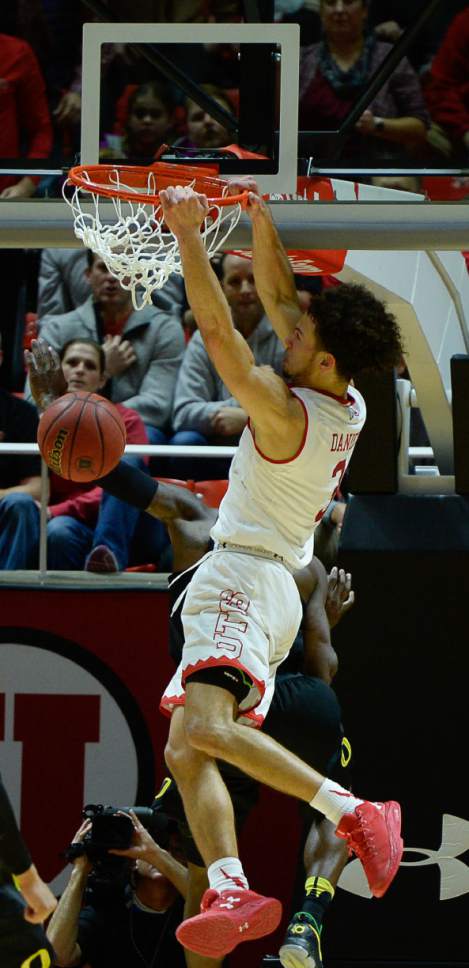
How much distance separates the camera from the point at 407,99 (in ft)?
32.4

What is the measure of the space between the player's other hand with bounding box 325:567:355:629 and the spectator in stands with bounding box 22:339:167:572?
1400 millimetres

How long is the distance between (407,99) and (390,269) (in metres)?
3.55

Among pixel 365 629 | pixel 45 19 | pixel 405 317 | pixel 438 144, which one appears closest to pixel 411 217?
pixel 405 317

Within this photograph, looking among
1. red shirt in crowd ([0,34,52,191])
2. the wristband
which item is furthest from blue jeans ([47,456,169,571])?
red shirt in crowd ([0,34,52,191])

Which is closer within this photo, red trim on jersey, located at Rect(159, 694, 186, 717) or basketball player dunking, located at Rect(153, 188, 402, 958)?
basketball player dunking, located at Rect(153, 188, 402, 958)

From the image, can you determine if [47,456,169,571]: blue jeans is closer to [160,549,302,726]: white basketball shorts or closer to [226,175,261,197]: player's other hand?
[160,549,302,726]: white basketball shorts

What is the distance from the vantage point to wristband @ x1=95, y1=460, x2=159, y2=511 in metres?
6.46

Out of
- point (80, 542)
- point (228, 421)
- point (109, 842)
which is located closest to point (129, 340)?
point (228, 421)

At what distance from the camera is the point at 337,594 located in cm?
635

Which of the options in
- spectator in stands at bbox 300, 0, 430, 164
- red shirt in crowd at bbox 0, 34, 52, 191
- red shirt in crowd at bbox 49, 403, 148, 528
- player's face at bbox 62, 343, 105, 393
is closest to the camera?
red shirt in crowd at bbox 49, 403, 148, 528

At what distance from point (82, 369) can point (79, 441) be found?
2.12 m

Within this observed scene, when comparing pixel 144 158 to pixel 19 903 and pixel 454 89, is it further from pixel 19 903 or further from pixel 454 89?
pixel 19 903

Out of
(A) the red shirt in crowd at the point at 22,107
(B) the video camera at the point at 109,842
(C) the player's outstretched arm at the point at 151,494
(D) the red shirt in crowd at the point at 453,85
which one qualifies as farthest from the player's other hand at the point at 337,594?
(D) the red shirt in crowd at the point at 453,85

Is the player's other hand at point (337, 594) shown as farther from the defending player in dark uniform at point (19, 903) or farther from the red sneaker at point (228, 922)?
the defending player in dark uniform at point (19, 903)
